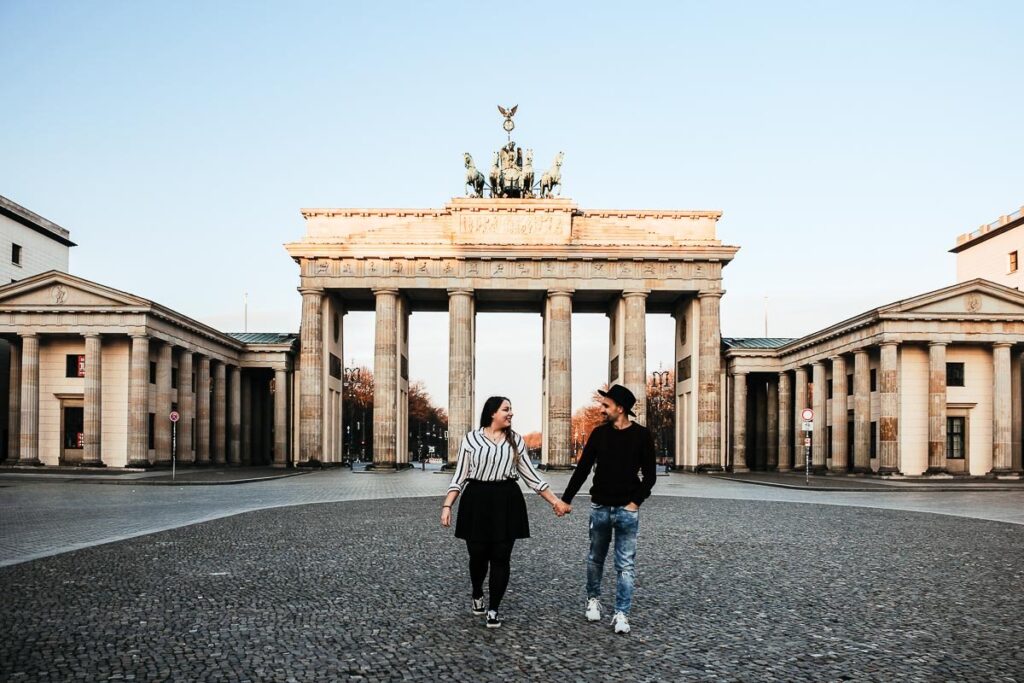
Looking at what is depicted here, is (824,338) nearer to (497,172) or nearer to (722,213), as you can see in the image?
(722,213)

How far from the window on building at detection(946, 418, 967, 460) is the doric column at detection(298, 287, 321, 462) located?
32.5m

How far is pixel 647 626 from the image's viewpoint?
9.25 metres

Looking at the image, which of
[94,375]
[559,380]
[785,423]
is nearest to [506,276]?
[559,380]

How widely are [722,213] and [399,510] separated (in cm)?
4227

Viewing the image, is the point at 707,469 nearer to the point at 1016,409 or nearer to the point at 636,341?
the point at 636,341

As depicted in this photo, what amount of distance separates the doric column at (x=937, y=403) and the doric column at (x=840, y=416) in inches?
258

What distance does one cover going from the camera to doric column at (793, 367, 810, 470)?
61438 mm

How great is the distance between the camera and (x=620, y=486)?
29.5 ft

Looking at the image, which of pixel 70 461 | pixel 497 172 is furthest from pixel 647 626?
pixel 497 172

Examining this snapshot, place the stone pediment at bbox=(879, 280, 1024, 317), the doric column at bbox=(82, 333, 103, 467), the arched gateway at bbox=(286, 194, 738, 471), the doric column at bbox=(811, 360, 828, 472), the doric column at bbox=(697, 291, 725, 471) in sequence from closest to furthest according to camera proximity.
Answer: the stone pediment at bbox=(879, 280, 1024, 317) < the doric column at bbox=(82, 333, 103, 467) < the doric column at bbox=(811, 360, 828, 472) < the arched gateway at bbox=(286, 194, 738, 471) < the doric column at bbox=(697, 291, 725, 471)

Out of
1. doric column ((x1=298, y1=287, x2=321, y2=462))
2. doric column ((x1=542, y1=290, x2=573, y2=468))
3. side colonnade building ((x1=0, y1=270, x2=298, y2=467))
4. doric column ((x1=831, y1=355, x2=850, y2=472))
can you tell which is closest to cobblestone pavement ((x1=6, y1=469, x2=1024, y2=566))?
side colonnade building ((x1=0, y1=270, x2=298, y2=467))

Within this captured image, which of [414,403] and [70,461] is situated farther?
[414,403]

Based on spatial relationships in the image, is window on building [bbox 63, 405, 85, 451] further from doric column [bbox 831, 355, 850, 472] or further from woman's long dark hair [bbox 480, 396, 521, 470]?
woman's long dark hair [bbox 480, 396, 521, 470]

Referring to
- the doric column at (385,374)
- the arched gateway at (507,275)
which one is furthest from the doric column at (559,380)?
the doric column at (385,374)
